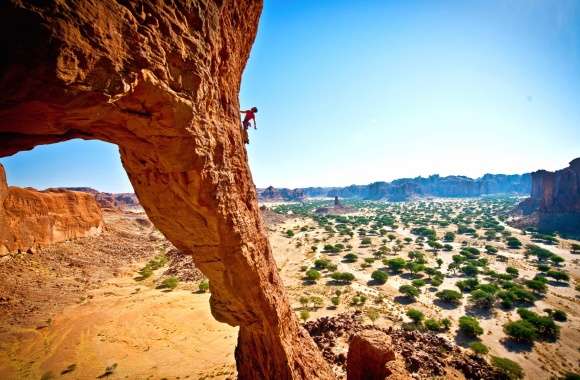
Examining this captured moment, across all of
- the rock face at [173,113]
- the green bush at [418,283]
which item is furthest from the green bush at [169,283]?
the green bush at [418,283]

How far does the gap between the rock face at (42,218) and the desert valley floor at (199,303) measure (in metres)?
1.77

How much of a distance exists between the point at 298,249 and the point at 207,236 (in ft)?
189

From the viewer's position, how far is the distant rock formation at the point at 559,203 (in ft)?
273

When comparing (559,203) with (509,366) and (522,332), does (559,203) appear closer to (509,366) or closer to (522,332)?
(522,332)

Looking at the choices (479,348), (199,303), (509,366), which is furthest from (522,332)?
(199,303)

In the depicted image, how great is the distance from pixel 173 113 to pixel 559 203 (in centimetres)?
12483

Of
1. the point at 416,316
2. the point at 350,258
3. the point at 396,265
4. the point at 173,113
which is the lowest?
the point at 350,258

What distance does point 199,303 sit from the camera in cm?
2991

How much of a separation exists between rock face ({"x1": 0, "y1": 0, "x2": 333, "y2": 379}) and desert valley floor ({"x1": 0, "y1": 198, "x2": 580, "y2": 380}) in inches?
414

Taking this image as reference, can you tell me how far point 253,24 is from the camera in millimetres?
9609

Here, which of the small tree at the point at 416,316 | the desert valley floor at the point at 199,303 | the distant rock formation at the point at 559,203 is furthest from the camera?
the distant rock formation at the point at 559,203

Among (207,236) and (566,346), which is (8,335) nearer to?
(207,236)

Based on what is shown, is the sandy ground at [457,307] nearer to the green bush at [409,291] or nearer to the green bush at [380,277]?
the green bush at [409,291]

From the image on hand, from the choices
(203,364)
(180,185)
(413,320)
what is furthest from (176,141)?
(413,320)
